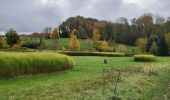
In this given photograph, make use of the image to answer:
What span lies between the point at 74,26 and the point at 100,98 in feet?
423

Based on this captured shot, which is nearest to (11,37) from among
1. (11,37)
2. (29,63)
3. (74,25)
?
(11,37)

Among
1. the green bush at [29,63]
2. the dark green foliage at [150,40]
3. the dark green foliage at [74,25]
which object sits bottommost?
the green bush at [29,63]

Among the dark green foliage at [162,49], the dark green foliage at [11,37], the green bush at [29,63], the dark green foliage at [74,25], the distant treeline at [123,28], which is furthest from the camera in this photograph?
the dark green foliage at [74,25]

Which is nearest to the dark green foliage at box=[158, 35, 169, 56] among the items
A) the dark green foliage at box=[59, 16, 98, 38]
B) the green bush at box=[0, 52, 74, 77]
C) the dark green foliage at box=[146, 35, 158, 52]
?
the dark green foliage at box=[146, 35, 158, 52]

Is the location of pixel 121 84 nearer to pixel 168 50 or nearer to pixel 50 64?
pixel 50 64

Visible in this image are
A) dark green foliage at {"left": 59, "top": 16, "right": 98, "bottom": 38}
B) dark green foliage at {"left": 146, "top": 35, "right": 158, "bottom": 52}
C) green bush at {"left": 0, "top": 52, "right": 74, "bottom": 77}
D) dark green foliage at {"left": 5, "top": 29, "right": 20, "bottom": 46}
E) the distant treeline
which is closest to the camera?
green bush at {"left": 0, "top": 52, "right": 74, "bottom": 77}

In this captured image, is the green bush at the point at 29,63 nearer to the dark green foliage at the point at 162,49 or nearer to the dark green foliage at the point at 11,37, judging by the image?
the dark green foliage at the point at 162,49

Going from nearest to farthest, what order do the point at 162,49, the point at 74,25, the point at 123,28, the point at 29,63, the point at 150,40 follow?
1. the point at 29,63
2. the point at 162,49
3. the point at 150,40
4. the point at 123,28
5. the point at 74,25

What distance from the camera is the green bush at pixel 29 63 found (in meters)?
23.3

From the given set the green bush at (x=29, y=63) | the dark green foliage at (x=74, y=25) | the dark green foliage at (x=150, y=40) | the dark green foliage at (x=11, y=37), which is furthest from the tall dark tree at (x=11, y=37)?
the green bush at (x=29, y=63)

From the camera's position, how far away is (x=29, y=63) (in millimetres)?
25484

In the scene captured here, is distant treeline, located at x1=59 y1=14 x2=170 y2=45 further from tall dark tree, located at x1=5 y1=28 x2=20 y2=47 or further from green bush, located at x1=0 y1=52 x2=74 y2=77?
green bush, located at x1=0 y1=52 x2=74 y2=77

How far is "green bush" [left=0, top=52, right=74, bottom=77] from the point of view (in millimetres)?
23344

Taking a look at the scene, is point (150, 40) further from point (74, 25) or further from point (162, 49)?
point (74, 25)
